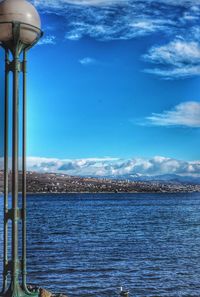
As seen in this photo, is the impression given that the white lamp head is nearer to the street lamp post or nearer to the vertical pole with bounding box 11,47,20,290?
the street lamp post

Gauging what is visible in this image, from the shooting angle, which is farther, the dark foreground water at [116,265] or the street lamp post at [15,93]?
the dark foreground water at [116,265]

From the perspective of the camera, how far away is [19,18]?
669 cm

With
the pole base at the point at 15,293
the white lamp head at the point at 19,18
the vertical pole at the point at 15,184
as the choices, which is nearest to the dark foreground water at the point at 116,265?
the pole base at the point at 15,293

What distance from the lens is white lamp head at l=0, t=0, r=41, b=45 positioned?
6688mm

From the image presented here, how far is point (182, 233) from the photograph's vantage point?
62.7 metres

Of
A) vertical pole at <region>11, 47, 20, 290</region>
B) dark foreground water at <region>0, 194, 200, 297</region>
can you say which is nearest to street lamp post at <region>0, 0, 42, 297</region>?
vertical pole at <region>11, 47, 20, 290</region>

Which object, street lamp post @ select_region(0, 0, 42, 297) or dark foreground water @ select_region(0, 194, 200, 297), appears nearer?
street lamp post @ select_region(0, 0, 42, 297)

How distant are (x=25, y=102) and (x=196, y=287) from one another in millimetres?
22254

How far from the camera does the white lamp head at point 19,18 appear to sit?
6.69 metres

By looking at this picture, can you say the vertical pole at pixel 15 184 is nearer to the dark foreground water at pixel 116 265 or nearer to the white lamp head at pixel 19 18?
the white lamp head at pixel 19 18

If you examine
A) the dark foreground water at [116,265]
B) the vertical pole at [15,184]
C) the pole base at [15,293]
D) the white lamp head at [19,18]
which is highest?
the white lamp head at [19,18]

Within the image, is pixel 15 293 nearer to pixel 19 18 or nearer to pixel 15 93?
pixel 15 93

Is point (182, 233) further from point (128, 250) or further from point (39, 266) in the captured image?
point (39, 266)

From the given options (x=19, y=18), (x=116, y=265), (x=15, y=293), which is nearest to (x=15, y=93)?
(x=19, y=18)
